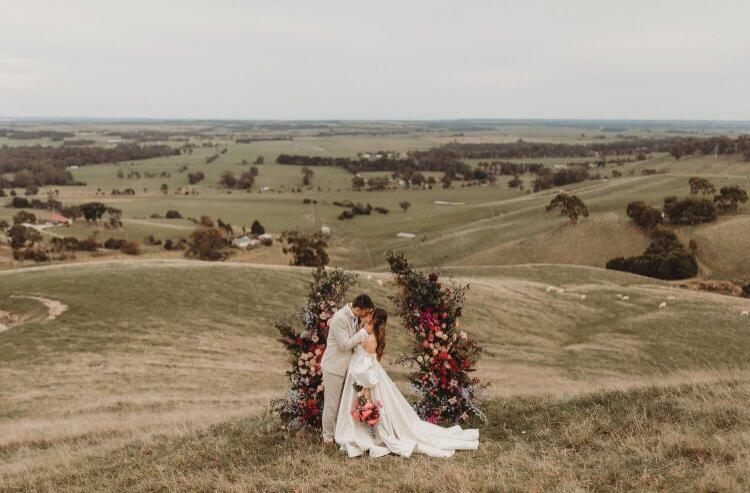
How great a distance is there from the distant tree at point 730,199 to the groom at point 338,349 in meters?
108

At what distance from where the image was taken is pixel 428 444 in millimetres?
11594

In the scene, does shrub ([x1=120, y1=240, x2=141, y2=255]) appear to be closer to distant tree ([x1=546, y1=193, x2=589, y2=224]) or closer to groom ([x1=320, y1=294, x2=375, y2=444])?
distant tree ([x1=546, y1=193, x2=589, y2=224])

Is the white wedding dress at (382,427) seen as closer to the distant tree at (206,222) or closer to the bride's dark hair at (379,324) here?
the bride's dark hair at (379,324)

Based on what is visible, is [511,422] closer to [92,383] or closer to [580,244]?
[92,383]

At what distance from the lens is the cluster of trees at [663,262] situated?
76188 millimetres

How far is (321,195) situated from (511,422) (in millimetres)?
183681

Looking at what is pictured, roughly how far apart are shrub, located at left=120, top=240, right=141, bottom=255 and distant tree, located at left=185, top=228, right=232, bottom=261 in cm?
890

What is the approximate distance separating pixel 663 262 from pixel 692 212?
24754mm

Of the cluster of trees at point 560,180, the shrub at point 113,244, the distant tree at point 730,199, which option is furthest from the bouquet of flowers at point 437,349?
the cluster of trees at point 560,180

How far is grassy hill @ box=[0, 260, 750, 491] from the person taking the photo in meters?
10.2

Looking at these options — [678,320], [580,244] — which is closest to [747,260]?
[580,244]

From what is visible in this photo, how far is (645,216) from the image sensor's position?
317ft

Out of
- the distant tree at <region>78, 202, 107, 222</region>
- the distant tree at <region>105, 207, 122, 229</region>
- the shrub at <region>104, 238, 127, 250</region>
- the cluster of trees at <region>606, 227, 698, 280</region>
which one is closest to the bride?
the cluster of trees at <region>606, 227, 698, 280</region>

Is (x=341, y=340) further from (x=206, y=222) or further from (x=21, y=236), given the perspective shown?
(x=206, y=222)
